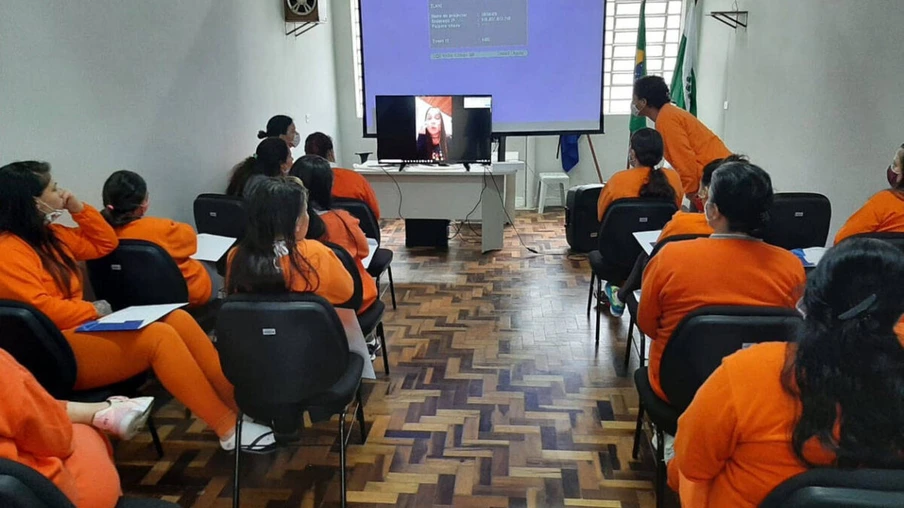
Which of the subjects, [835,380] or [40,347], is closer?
[835,380]

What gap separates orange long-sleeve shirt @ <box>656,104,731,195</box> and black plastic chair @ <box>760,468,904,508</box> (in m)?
2.77

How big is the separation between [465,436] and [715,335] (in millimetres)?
1249

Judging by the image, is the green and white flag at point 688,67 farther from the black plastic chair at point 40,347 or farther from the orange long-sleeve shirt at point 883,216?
the black plastic chair at point 40,347

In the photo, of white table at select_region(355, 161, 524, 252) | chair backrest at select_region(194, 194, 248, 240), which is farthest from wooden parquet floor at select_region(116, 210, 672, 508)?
white table at select_region(355, 161, 524, 252)

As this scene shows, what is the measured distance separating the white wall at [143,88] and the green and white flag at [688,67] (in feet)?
13.6

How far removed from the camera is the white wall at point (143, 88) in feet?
8.02

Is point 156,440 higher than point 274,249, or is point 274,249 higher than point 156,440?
point 274,249

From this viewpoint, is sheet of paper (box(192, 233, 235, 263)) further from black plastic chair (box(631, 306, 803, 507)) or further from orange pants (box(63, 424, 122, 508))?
black plastic chair (box(631, 306, 803, 507))

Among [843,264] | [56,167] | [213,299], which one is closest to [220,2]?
[56,167]

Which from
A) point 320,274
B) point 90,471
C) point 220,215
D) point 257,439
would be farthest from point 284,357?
point 220,215

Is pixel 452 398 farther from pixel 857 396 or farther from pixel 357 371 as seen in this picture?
pixel 857 396

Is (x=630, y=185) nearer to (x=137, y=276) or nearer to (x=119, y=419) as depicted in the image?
(x=137, y=276)

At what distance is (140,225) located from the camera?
2.42 metres

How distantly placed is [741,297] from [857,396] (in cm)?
66
